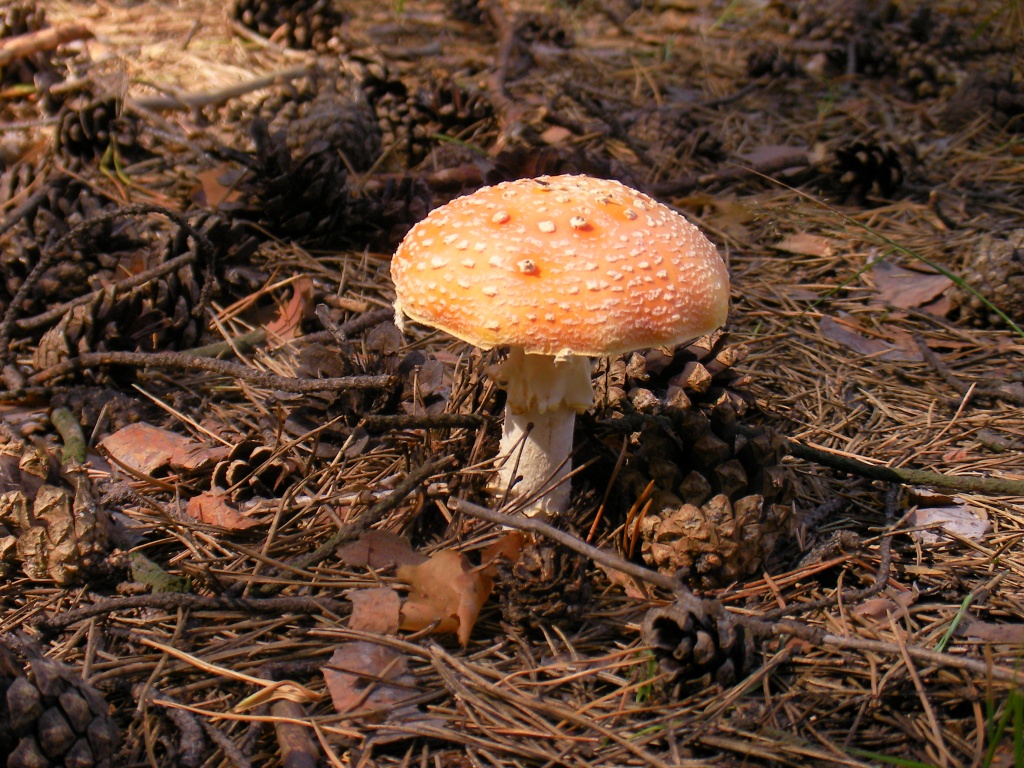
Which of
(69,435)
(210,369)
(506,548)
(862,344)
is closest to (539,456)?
(506,548)

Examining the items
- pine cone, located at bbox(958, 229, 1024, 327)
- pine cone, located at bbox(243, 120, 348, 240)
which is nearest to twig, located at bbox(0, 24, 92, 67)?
pine cone, located at bbox(243, 120, 348, 240)

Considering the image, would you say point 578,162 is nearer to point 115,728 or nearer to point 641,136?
point 641,136

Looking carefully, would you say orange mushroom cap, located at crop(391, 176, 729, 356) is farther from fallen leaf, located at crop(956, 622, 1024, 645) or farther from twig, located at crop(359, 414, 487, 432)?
fallen leaf, located at crop(956, 622, 1024, 645)

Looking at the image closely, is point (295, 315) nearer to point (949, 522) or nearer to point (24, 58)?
point (949, 522)

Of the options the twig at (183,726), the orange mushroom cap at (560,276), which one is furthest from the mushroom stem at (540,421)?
the twig at (183,726)

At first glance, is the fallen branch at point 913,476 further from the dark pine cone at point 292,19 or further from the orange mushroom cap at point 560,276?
the dark pine cone at point 292,19

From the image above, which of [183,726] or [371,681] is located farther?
[371,681]

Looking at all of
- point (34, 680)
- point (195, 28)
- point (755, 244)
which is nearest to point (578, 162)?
point (755, 244)
